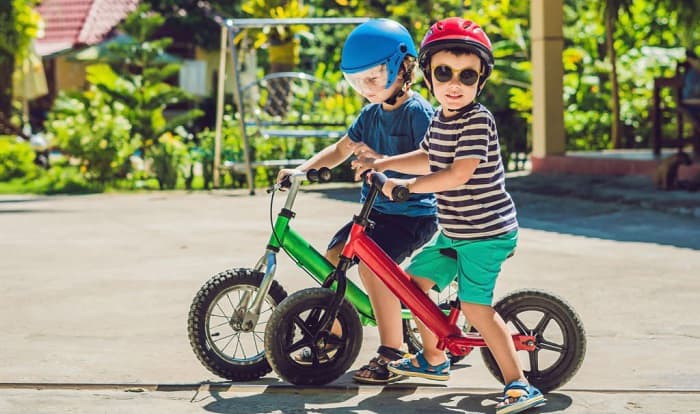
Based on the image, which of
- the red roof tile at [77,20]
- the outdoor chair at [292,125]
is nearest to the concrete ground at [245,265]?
the outdoor chair at [292,125]

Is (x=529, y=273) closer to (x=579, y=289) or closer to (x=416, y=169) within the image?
(x=579, y=289)

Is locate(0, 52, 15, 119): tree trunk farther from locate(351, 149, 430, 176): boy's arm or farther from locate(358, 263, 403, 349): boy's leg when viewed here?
locate(351, 149, 430, 176): boy's arm

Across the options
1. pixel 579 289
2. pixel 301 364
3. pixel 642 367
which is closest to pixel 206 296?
pixel 301 364

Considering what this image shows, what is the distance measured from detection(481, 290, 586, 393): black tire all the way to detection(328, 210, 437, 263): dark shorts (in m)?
0.51

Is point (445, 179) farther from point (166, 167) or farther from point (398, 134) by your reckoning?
point (166, 167)

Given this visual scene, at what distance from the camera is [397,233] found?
5.85 meters

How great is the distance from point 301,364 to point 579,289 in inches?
122

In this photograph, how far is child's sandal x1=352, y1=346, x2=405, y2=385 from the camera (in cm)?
568

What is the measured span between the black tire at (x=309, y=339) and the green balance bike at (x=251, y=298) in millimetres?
125

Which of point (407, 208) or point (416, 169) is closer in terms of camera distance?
point (416, 169)

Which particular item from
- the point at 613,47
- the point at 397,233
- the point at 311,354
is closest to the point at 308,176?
the point at 397,233

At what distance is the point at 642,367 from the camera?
6109 mm

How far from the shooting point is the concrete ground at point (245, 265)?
18.3ft

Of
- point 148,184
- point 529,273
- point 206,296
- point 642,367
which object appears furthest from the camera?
point 148,184
